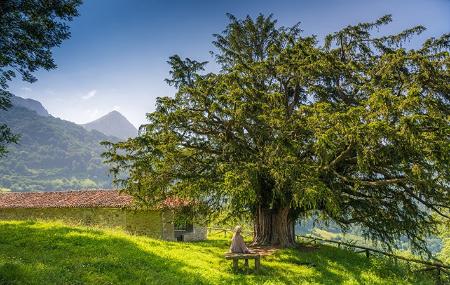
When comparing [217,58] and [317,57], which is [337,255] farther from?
[217,58]

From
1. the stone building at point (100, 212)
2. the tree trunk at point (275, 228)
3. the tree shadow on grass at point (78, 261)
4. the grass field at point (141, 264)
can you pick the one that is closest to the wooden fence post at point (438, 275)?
the grass field at point (141, 264)

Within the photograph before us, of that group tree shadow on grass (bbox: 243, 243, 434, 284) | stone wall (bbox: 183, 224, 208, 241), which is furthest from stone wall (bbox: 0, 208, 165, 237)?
tree shadow on grass (bbox: 243, 243, 434, 284)

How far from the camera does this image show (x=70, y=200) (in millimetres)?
36125

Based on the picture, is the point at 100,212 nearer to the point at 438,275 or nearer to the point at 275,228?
the point at 275,228

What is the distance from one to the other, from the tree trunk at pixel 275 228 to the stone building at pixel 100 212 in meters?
8.14

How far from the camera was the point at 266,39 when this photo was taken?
2727 centimetres

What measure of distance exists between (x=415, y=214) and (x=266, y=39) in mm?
15074

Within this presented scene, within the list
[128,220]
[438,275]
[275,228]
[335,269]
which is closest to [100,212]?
[128,220]

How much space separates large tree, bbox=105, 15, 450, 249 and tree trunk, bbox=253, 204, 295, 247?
0.21 ft

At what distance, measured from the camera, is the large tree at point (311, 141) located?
16.8m

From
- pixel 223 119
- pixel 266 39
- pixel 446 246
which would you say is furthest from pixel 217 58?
pixel 446 246

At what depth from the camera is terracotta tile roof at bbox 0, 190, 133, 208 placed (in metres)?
33.2

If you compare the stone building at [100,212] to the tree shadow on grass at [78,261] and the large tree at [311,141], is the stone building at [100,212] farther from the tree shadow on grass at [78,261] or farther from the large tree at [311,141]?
the tree shadow on grass at [78,261]

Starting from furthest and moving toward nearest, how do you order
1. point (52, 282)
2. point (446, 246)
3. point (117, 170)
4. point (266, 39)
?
1. point (446, 246)
2. point (266, 39)
3. point (117, 170)
4. point (52, 282)
